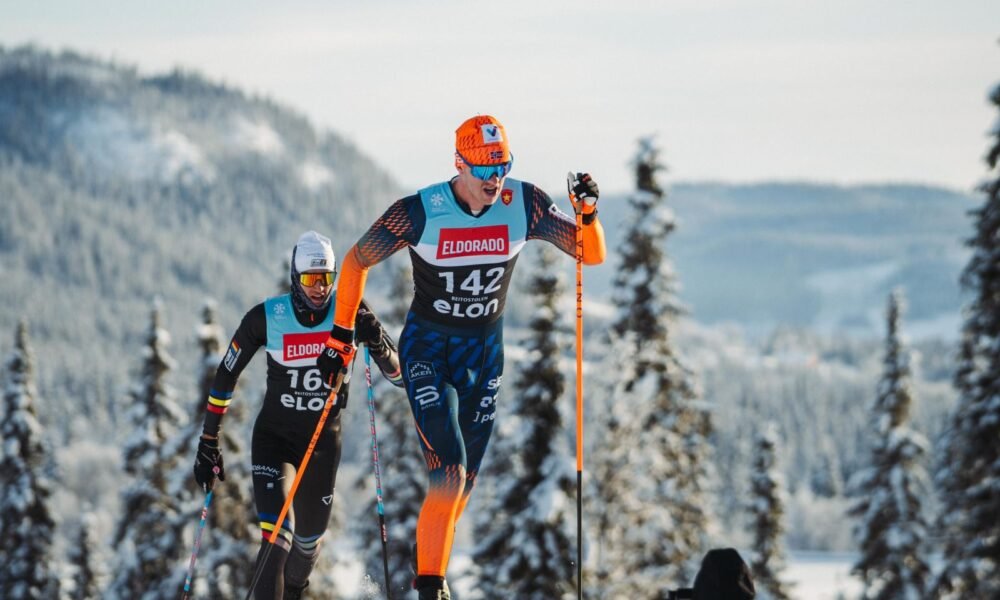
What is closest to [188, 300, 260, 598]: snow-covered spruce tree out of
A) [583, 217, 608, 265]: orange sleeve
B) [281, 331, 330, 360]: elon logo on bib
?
[281, 331, 330, 360]: elon logo on bib

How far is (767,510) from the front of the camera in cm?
3841

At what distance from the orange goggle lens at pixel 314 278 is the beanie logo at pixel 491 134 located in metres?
2.15

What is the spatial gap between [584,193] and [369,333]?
2.38m

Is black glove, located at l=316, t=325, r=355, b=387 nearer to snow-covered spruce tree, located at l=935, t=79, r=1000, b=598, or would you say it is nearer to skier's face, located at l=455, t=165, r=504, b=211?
skier's face, located at l=455, t=165, r=504, b=211

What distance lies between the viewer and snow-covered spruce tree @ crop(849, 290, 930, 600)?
38.0m

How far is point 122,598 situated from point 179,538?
11.7 ft

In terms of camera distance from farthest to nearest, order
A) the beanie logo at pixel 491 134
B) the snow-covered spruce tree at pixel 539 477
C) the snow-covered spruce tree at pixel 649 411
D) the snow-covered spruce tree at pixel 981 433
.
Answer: the snow-covered spruce tree at pixel 649 411 < the snow-covered spruce tree at pixel 539 477 < the snow-covered spruce tree at pixel 981 433 < the beanie logo at pixel 491 134

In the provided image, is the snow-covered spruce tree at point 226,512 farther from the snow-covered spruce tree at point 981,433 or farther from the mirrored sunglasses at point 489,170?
the mirrored sunglasses at point 489,170

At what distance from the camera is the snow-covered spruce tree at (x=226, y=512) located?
28.0m

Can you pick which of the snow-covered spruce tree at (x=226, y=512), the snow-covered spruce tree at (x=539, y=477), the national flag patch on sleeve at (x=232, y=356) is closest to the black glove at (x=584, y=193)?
the national flag patch on sleeve at (x=232, y=356)

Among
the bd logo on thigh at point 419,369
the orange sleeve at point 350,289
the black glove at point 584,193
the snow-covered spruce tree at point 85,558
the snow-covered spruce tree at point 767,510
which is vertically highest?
the black glove at point 584,193

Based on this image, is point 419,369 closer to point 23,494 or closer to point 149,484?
point 149,484

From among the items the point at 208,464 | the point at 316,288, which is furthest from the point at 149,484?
the point at 316,288

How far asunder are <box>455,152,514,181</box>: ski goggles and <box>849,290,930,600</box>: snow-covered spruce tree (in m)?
31.0
